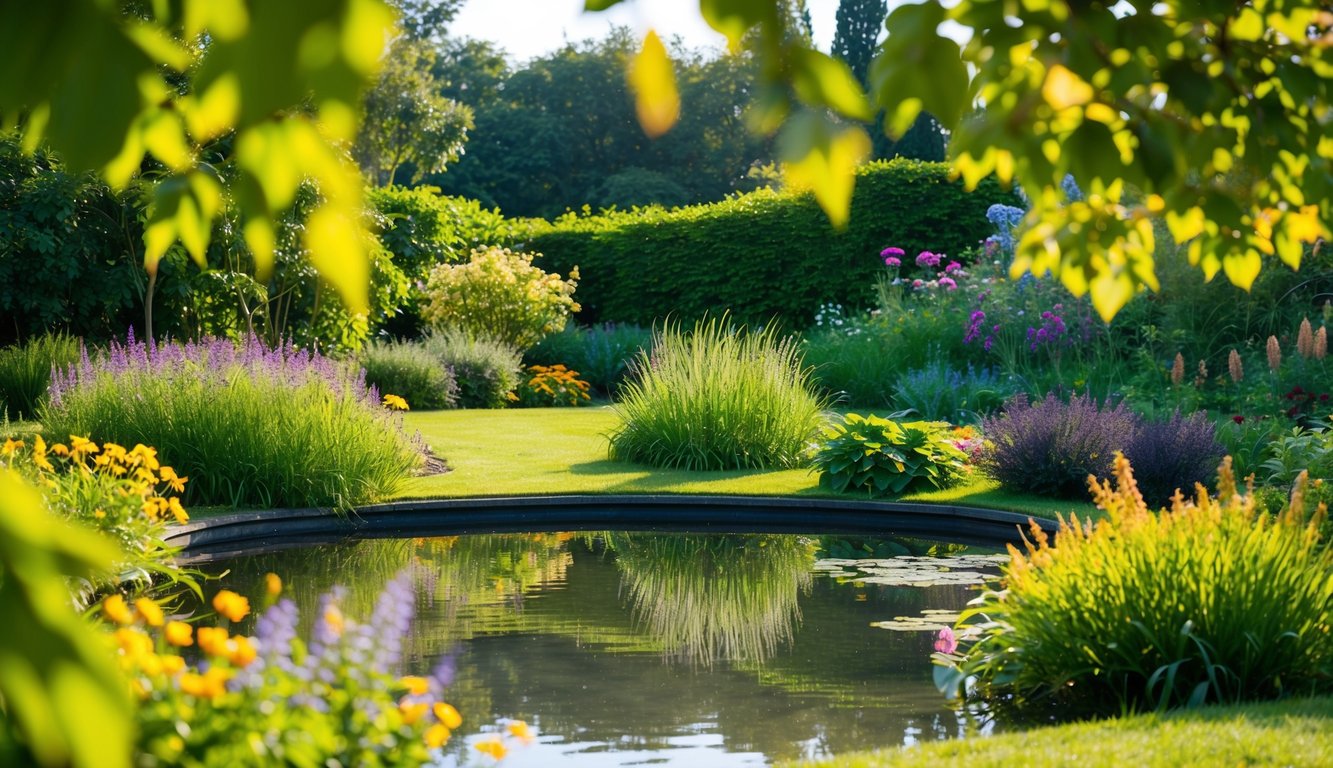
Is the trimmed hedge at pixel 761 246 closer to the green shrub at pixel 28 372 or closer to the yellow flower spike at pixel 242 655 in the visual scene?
the green shrub at pixel 28 372

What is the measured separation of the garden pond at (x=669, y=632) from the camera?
4.52 metres

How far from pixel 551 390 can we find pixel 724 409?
243 inches

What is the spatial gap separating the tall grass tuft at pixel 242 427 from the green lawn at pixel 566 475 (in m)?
0.56

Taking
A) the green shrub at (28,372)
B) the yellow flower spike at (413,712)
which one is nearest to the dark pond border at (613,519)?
the green shrub at (28,372)

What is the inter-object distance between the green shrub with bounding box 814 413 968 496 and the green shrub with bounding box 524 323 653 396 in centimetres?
862

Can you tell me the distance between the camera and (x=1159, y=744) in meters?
3.41

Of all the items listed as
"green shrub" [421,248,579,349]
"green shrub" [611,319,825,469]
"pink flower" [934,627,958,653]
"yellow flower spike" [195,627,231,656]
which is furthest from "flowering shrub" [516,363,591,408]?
"yellow flower spike" [195,627,231,656]

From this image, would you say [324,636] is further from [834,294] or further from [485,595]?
[834,294]

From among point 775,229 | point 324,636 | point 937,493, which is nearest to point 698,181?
point 775,229

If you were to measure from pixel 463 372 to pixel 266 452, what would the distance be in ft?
24.4

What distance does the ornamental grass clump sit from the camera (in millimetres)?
4316

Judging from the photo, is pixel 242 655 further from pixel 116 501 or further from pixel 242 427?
pixel 242 427

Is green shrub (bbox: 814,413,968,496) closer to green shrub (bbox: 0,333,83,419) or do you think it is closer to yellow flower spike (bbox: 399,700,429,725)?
yellow flower spike (bbox: 399,700,429,725)

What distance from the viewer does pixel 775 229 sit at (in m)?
19.7
